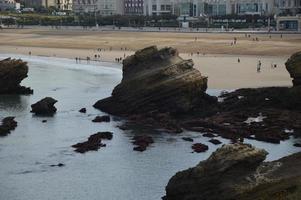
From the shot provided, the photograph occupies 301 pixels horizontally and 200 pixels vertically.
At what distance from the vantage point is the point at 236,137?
41.8 meters

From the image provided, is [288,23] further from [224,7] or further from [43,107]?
[43,107]

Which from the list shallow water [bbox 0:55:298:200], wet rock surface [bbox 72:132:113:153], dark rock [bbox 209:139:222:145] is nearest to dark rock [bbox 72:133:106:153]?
wet rock surface [bbox 72:132:113:153]

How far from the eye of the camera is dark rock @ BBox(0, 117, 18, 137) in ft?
144

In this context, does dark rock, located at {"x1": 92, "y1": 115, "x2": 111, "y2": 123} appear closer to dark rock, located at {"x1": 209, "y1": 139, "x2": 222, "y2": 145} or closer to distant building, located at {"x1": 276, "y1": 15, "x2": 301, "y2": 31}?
dark rock, located at {"x1": 209, "y1": 139, "x2": 222, "y2": 145}

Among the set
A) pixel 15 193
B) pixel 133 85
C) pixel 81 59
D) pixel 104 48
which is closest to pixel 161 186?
pixel 15 193

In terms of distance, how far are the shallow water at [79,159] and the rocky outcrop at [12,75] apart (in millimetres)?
3864

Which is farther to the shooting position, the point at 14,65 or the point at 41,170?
the point at 14,65

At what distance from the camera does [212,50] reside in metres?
99.3

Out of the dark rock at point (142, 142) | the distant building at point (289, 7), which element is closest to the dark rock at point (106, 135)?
the dark rock at point (142, 142)

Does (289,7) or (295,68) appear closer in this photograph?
(295,68)

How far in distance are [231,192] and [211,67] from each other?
54.5 m

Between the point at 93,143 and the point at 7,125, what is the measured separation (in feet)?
27.7

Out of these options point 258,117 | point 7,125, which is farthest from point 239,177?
point 7,125

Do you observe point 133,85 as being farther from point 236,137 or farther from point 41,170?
point 41,170
